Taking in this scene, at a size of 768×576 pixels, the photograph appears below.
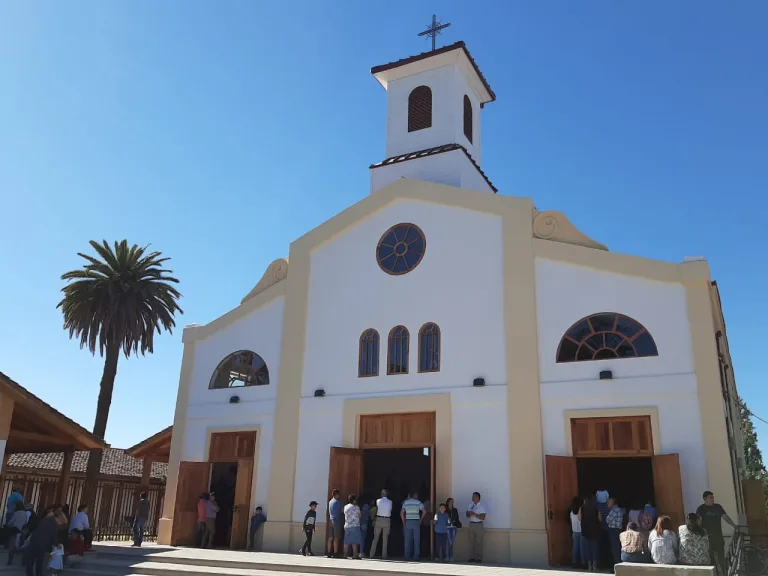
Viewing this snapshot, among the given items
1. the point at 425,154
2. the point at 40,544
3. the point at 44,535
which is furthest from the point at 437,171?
the point at 40,544

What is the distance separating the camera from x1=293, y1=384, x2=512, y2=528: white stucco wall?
639 inches

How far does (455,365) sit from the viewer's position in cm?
1770

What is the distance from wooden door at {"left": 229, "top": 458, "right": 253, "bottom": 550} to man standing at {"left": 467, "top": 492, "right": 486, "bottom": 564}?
6.62 meters

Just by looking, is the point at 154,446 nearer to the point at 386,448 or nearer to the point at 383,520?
the point at 386,448

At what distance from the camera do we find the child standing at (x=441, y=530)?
15625 mm

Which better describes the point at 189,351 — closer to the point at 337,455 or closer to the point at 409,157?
the point at 337,455

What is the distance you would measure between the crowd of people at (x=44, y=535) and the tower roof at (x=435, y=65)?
16.7 meters

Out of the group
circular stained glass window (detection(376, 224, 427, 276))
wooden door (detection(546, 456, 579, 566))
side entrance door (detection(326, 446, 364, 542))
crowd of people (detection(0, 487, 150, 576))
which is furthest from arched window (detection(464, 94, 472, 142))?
crowd of people (detection(0, 487, 150, 576))

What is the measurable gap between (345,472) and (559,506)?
5520 mm

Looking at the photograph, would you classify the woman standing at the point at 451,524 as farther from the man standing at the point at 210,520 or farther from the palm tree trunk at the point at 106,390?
the palm tree trunk at the point at 106,390

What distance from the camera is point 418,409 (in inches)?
698

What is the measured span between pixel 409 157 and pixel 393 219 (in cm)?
314

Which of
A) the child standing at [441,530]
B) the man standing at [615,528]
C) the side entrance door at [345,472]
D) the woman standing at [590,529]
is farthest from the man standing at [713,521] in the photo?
the side entrance door at [345,472]

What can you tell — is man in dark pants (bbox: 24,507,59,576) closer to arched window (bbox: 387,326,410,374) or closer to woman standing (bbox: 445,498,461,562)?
woman standing (bbox: 445,498,461,562)
